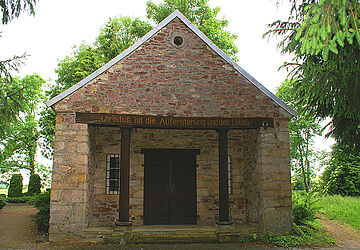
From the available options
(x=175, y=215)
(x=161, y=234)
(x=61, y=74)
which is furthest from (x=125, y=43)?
(x=161, y=234)

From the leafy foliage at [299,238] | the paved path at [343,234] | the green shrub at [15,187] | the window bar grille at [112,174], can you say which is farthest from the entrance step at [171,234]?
the green shrub at [15,187]

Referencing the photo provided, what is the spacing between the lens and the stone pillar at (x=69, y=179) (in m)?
9.19

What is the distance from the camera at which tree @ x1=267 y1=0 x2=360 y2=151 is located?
4566mm

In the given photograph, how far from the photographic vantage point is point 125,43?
22.8 meters

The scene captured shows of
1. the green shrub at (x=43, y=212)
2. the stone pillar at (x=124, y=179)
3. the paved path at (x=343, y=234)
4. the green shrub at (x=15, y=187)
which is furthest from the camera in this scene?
the green shrub at (x=15, y=187)

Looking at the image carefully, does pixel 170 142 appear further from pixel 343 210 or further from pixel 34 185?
pixel 34 185

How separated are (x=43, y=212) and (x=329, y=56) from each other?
30.6ft

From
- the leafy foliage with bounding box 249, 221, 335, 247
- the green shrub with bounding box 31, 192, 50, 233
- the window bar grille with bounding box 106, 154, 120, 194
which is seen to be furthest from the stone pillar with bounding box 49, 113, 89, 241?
the leafy foliage with bounding box 249, 221, 335, 247

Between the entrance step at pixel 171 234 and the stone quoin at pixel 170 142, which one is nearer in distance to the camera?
the entrance step at pixel 171 234

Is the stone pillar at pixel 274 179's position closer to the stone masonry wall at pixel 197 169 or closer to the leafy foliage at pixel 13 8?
the stone masonry wall at pixel 197 169

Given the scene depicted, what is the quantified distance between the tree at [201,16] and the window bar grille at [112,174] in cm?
1242

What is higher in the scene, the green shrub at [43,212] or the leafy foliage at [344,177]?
the leafy foliage at [344,177]

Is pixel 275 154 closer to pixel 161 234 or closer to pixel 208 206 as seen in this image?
pixel 208 206

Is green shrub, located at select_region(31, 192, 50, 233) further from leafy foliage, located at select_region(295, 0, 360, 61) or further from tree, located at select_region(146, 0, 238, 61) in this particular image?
tree, located at select_region(146, 0, 238, 61)
